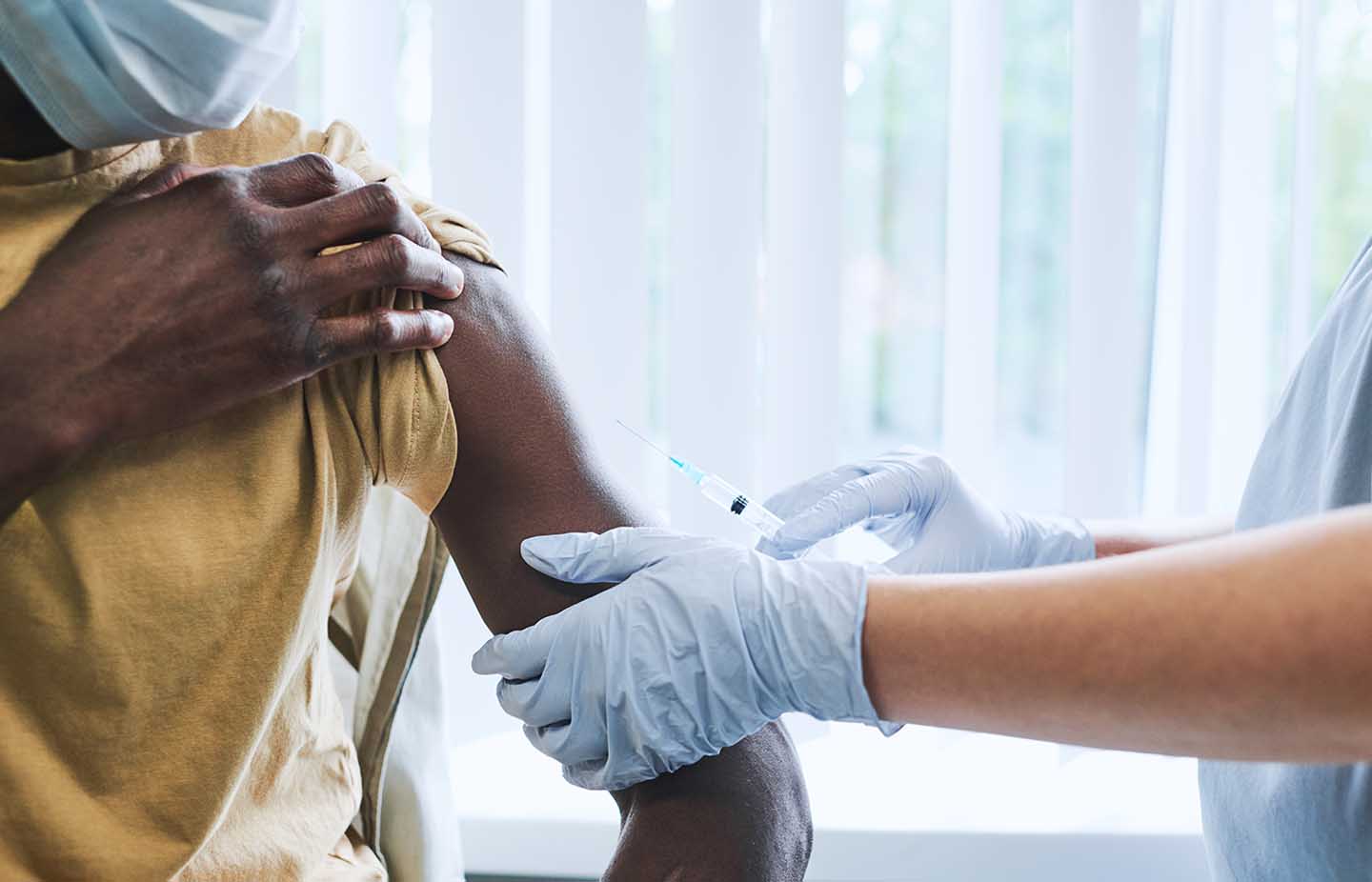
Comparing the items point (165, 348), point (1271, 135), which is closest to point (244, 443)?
point (165, 348)

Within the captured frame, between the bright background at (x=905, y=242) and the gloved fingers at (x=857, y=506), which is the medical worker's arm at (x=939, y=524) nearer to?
the gloved fingers at (x=857, y=506)

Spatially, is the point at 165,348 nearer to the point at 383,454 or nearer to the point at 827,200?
the point at 383,454

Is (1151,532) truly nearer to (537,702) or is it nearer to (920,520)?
(920,520)

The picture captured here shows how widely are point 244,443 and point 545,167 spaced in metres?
0.86

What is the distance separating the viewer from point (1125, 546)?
136 cm

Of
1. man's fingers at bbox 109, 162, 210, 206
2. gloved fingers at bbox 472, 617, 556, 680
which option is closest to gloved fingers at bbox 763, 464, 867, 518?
gloved fingers at bbox 472, 617, 556, 680

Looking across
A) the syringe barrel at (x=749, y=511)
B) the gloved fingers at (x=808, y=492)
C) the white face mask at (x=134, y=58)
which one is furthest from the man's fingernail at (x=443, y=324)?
the gloved fingers at (x=808, y=492)

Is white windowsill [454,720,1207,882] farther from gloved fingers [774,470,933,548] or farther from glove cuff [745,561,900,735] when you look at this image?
glove cuff [745,561,900,735]

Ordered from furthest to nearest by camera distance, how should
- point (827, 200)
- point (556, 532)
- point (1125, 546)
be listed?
point (827, 200) → point (1125, 546) → point (556, 532)

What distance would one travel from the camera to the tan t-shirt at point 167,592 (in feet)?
2.86

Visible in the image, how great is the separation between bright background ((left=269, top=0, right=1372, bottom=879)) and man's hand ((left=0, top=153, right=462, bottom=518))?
69 cm

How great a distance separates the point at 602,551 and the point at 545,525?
0.21 feet

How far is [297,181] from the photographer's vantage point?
3.08 ft

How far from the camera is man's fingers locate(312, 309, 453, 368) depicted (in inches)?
35.4
